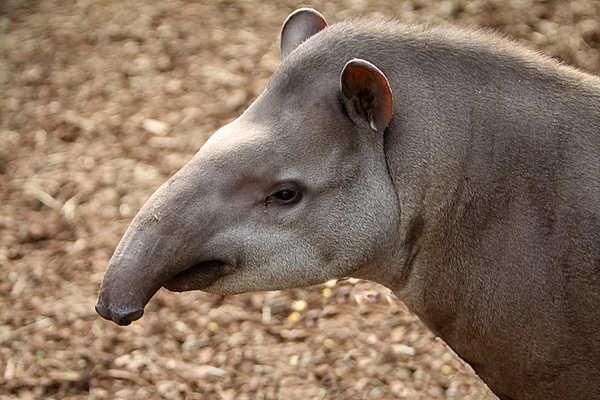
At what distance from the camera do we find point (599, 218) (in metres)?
2.89

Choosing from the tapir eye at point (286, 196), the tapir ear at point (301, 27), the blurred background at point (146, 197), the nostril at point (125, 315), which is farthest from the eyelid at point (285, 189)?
the blurred background at point (146, 197)

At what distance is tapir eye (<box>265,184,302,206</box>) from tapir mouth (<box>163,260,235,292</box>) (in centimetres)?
35

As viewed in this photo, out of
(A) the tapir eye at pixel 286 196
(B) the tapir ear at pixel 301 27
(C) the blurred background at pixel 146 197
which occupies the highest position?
(B) the tapir ear at pixel 301 27

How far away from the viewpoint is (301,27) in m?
3.51

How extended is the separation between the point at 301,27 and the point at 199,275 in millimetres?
1398

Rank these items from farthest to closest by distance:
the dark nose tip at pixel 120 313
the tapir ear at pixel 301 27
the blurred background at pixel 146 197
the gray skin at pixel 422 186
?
the blurred background at pixel 146 197
the tapir ear at pixel 301 27
the gray skin at pixel 422 186
the dark nose tip at pixel 120 313

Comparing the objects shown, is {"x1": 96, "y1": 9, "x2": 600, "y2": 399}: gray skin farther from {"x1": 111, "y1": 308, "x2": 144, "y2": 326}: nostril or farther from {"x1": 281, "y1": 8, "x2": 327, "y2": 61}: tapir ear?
{"x1": 281, "y1": 8, "x2": 327, "y2": 61}: tapir ear

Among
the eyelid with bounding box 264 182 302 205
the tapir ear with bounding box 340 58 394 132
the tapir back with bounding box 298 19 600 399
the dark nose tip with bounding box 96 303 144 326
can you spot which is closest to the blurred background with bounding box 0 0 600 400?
the tapir back with bounding box 298 19 600 399

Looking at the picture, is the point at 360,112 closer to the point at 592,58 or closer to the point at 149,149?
the point at 149,149

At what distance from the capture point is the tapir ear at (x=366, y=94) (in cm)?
279

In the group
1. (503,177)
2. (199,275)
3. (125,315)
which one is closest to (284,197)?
(199,275)

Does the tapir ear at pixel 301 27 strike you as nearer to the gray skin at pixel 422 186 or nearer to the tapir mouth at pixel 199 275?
the gray skin at pixel 422 186

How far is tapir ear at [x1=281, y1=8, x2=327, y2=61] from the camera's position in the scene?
3.49 m

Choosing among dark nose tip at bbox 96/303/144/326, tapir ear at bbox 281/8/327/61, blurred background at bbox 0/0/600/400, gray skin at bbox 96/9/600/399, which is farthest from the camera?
blurred background at bbox 0/0/600/400
